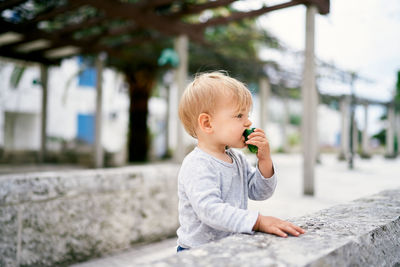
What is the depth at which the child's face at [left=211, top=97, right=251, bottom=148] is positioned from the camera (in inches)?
63.1

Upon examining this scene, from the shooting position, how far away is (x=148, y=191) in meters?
3.78

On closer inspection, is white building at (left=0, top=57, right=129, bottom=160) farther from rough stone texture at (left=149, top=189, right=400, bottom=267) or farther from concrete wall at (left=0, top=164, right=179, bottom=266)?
rough stone texture at (left=149, top=189, right=400, bottom=267)

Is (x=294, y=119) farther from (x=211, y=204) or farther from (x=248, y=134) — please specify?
(x=211, y=204)

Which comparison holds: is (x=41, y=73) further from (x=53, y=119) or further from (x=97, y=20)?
(x=53, y=119)

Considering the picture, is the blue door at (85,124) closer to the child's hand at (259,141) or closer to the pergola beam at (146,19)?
the pergola beam at (146,19)

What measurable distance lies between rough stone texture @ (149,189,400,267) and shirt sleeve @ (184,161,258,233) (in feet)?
0.23

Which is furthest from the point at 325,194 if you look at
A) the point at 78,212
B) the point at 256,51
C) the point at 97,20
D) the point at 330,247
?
the point at 256,51

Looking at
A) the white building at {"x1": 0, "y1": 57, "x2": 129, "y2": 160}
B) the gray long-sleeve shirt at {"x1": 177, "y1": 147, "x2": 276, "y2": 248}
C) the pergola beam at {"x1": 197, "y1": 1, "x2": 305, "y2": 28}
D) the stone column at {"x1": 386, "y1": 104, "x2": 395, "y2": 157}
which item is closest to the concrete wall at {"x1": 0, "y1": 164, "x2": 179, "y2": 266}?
the gray long-sleeve shirt at {"x1": 177, "y1": 147, "x2": 276, "y2": 248}

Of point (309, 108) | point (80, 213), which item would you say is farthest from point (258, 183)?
point (309, 108)

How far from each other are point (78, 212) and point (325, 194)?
11.7 ft

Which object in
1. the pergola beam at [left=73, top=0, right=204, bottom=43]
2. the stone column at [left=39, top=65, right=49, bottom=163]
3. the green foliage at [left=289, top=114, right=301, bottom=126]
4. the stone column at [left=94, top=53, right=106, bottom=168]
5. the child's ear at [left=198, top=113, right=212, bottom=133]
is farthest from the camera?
the green foliage at [left=289, top=114, right=301, bottom=126]

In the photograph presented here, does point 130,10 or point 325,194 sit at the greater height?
point 130,10

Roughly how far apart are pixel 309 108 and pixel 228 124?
3.90m

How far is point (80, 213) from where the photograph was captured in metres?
3.17
